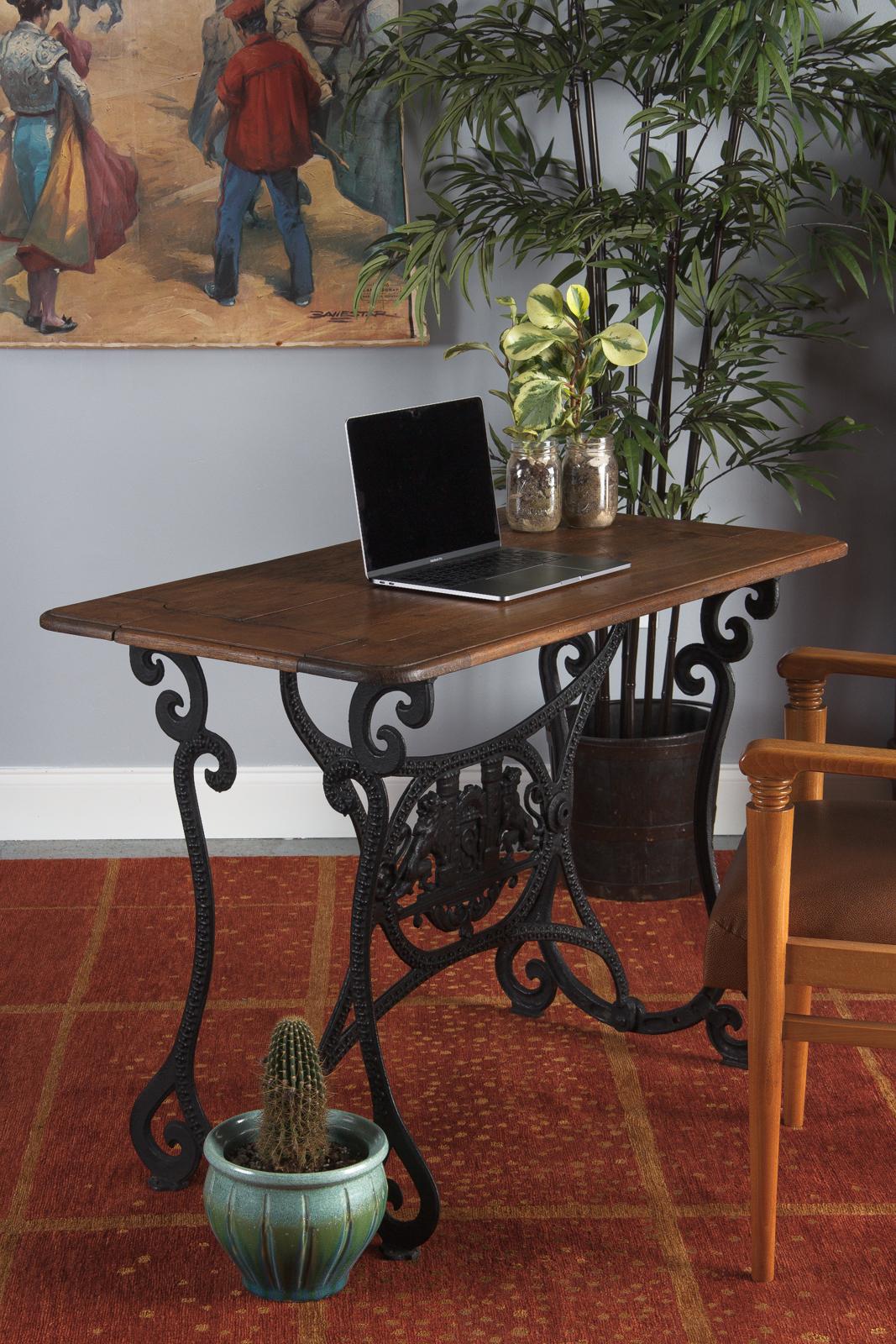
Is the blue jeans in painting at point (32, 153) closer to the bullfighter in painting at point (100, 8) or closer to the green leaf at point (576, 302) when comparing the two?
the bullfighter in painting at point (100, 8)

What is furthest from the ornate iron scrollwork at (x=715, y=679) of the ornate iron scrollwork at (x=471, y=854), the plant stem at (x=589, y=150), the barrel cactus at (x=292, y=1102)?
the barrel cactus at (x=292, y=1102)

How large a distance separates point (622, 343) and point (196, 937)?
1.15 meters

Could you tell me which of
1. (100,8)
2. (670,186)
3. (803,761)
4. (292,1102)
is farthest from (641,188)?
(292,1102)

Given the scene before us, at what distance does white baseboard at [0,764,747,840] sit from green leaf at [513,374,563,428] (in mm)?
1535

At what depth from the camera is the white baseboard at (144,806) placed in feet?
12.3

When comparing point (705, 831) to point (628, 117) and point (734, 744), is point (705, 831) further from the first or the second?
point (628, 117)

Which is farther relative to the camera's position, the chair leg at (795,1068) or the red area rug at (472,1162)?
the chair leg at (795,1068)

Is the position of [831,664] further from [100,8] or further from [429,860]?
[100,8]

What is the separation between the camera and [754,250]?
3.37m

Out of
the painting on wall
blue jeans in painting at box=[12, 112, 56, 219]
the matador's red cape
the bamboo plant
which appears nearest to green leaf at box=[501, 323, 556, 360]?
the bamboo plant

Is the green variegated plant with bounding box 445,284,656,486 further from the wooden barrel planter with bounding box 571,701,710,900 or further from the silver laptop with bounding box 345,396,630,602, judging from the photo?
the wooden barrel planter with bounding box 571,701,710,900

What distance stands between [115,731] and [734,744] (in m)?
1.56

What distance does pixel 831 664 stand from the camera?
2.34m

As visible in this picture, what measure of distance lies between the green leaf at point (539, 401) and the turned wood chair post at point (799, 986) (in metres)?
0.55
